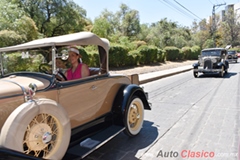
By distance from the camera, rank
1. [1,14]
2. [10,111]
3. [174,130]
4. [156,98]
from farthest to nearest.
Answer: [1,14], [156,98], [174,130], [10,111]

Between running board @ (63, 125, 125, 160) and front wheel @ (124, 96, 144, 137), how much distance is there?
0.36 meters

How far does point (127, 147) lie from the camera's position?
139 inches

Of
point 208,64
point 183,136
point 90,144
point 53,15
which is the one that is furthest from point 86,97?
point 53,15

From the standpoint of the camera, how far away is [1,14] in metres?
12.9

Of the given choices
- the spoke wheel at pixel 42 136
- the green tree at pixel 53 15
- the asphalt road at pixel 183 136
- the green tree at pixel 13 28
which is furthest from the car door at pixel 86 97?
the green tree at pixel 53 15

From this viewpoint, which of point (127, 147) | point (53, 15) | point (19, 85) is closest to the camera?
point (19, 85)

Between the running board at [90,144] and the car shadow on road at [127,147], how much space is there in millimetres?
373

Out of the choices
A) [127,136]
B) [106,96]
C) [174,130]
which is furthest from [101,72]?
[174,130]

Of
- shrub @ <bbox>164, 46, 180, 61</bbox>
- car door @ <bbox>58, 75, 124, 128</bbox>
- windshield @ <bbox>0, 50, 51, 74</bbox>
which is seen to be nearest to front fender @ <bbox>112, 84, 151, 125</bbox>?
car door @ <bbox>58, 75, 124, 128</bbox>

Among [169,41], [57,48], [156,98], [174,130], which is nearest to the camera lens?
[57,48]

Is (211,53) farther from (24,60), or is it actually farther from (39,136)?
(39,136)

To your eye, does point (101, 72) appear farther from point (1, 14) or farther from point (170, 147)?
point (1, 14)

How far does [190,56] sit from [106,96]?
31.7 metres

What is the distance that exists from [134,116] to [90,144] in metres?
1.42
